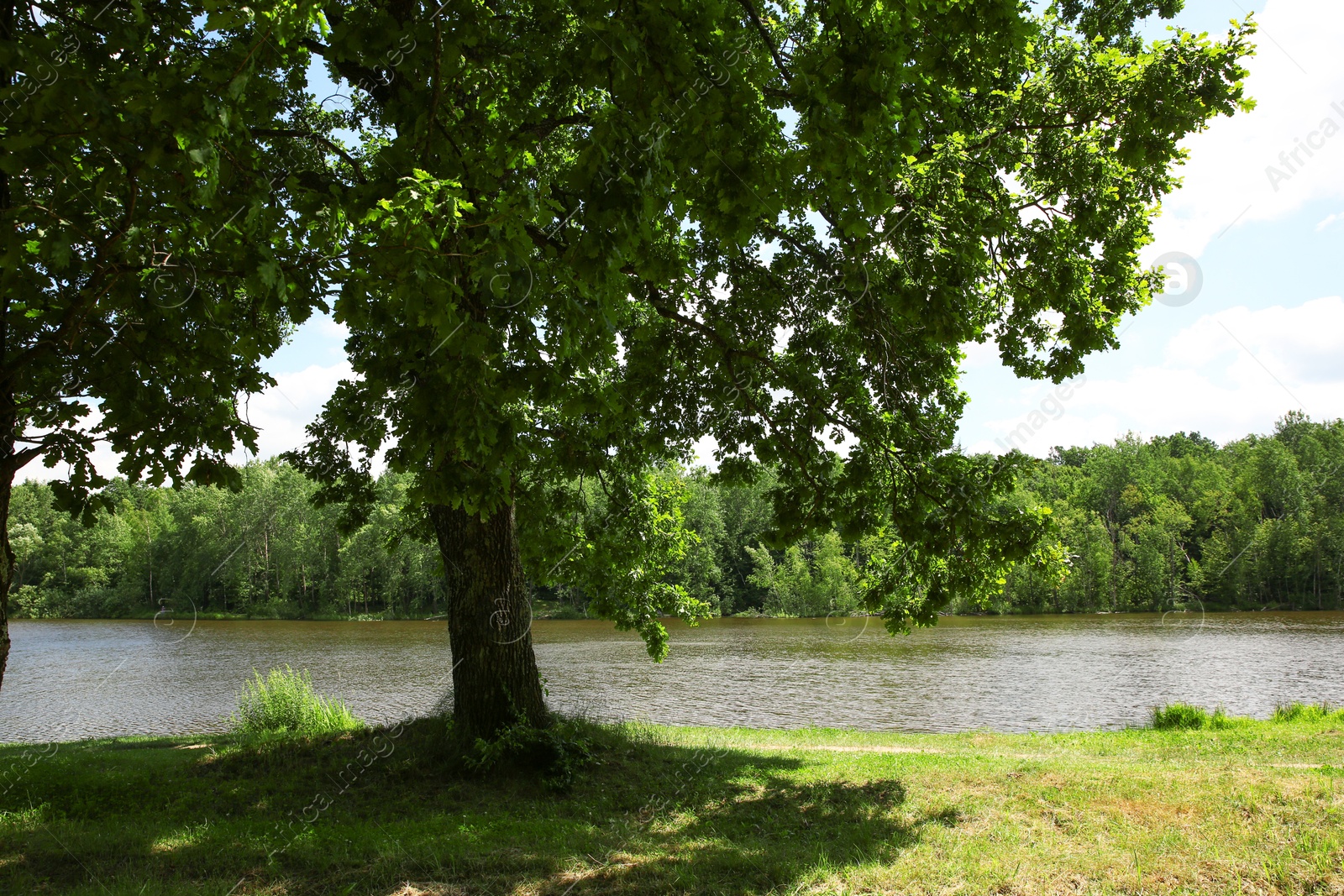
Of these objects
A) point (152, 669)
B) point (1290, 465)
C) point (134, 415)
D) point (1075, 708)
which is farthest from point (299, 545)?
point (1290, 465)

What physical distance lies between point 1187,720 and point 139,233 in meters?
17.3

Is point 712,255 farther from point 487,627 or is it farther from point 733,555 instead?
point 733,555

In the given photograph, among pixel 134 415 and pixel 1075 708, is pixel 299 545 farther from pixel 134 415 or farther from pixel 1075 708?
pixel 134 415

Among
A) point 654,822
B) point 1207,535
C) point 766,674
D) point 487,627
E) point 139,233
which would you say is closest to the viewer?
point 139,233

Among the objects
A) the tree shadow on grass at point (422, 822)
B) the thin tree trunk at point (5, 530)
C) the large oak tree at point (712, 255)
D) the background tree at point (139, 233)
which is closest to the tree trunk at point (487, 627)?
the large oak tree at point (712, 255)

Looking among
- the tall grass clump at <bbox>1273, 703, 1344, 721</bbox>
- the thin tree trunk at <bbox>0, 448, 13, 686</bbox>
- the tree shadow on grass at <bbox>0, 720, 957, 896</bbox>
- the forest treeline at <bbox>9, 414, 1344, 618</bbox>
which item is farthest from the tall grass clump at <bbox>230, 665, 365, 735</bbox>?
the forest treeline at <bbox>9, 414, 1344, 618</bbox>

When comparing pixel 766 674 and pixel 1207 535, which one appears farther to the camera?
pixel 1207 535

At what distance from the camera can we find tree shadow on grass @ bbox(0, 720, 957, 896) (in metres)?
5.40

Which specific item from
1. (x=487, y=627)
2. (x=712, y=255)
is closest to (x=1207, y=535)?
(x=712, y=255)

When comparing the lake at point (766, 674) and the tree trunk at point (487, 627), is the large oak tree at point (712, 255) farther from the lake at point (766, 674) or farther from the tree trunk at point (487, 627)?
the lake at point (766, 674)

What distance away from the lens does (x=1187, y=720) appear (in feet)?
47.5

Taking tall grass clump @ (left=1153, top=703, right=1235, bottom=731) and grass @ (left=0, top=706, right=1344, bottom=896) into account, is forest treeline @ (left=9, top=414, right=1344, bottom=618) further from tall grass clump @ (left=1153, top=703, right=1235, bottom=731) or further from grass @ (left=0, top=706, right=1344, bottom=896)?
grass @ (left=0, top=706, right=1344, bottom=896)

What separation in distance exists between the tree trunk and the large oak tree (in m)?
0.03

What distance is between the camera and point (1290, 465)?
63.8 metres
